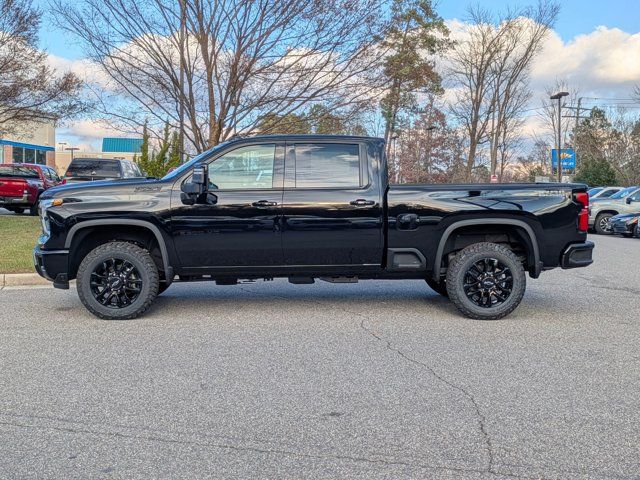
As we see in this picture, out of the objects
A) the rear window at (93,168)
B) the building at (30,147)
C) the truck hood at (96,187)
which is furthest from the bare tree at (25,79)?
the building at (30,147)

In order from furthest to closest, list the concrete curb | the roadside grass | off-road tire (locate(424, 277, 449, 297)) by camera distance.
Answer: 1. the roadside grass
2. the concrete curb
3. off-road tire (locate(424, 277, 449, 297))

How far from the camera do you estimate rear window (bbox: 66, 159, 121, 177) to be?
62.0 ft

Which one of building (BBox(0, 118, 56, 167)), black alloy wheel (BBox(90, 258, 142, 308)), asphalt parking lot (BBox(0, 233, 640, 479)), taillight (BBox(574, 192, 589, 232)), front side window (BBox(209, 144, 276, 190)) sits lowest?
asphalt parking lot (BBox(0, 233, 640, 479))

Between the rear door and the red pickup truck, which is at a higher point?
the red pickup truck

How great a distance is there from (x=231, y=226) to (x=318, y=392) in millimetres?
2684

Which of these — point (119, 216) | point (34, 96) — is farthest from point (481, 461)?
point (34, 96)

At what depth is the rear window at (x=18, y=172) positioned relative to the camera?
2080 cm

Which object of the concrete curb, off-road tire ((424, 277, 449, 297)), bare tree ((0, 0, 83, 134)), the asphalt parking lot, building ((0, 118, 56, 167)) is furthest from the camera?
building ((0, 118, 56, 167))

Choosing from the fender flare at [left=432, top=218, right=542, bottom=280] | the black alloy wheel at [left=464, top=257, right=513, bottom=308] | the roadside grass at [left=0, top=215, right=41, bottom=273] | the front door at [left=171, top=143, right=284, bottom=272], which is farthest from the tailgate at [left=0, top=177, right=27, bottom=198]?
the black alloy wheel at [left=464, top=257, right=513, bottom=308]

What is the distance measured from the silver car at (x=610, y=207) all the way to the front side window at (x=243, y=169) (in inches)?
715

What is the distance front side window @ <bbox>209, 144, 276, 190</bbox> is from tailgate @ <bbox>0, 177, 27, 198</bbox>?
1609 cm

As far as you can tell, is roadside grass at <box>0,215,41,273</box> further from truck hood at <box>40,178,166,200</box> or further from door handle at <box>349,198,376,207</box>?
door handle at <box>349,198,376,207</box>

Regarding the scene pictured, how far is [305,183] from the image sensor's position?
22.5 ft

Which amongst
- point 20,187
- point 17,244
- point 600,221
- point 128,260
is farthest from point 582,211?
point 20,187
